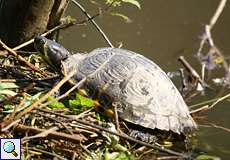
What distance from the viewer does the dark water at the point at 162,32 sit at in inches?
183

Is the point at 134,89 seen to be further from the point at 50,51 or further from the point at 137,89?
the point at 50,51

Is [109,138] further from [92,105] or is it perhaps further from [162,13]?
[162,13]

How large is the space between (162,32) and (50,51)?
3.06 metres

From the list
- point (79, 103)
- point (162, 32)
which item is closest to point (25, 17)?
point (79, 103)

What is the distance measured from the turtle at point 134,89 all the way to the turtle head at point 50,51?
2cm

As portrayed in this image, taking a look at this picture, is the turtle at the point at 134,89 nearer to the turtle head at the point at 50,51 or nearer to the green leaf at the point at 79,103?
the turtle head at the point at 50,51

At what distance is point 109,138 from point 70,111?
0.28 m

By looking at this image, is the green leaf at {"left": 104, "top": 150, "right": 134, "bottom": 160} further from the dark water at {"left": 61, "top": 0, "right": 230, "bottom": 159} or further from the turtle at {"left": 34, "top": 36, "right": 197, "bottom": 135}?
the dark water at {"left": 61, "top": 0, "right": 230, "bottom": 159}

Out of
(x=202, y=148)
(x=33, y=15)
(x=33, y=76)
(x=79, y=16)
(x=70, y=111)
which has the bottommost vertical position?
(x=202, y=148)

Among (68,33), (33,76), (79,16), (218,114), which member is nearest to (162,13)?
(79,16)

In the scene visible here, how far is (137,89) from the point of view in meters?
2.59

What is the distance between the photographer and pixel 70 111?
2369 mm

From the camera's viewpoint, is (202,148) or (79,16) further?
(79,16)

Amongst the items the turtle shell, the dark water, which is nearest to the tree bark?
the turtle shell
